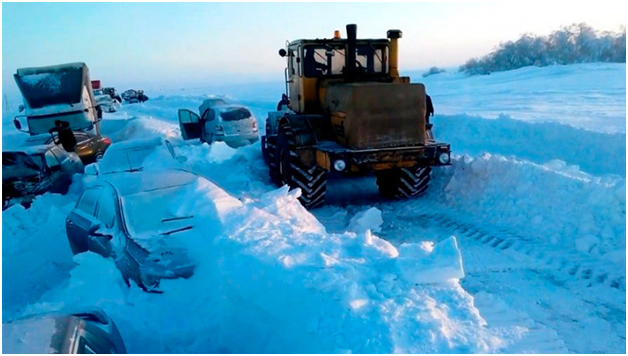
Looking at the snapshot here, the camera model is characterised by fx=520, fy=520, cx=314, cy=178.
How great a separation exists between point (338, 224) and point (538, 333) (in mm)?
4021

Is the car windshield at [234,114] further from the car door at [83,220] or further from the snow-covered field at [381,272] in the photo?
the car door at [83,220]

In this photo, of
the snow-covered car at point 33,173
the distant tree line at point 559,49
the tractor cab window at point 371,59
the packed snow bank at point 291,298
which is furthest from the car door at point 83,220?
the distant tree line at point 559,49

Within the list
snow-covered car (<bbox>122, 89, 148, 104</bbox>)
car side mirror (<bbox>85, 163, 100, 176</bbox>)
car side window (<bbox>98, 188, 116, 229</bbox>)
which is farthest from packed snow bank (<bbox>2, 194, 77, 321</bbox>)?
snow-covered car (<bbox>122, 89, 148, 104</bbox>)

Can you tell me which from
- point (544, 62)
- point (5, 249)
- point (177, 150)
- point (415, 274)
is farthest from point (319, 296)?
point (544, 62)

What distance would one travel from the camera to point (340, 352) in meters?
3.25

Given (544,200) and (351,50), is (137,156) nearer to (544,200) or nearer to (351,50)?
(351,50)

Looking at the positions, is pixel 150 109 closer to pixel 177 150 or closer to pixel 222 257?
pixel 177 150

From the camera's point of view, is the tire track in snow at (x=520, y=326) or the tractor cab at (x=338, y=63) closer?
the tire track in snow at (x=520, y=326)

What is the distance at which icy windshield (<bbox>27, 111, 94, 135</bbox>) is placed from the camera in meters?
15.2

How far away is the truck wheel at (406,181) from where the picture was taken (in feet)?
29.2

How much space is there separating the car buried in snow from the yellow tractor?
436 centimetres

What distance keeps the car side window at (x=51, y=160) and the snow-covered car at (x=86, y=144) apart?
3.15m

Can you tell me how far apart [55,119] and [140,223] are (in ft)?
38.8

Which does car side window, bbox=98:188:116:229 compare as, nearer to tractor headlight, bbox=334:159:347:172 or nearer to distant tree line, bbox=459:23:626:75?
tractor headlight, bbox=334:159:347:172
